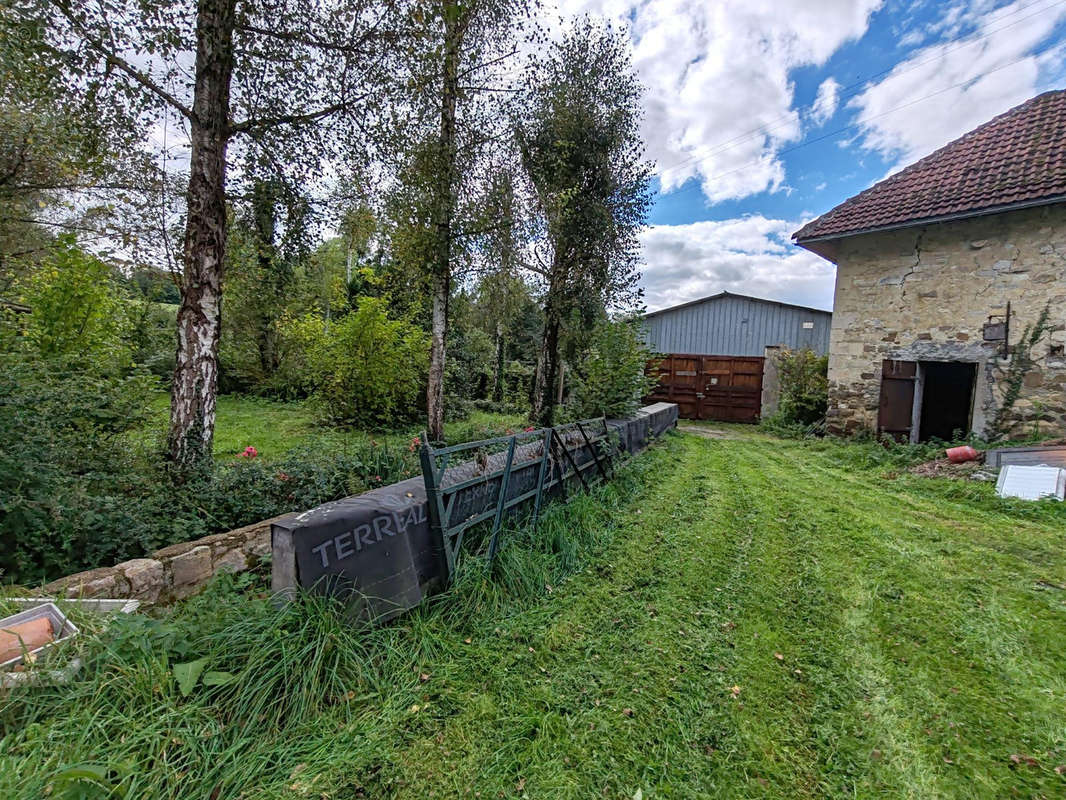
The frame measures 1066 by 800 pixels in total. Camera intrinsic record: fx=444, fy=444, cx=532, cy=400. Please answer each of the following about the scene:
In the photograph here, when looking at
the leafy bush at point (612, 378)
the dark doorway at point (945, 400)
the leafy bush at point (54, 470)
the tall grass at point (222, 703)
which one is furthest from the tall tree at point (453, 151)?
the dark doorway at point (945, 400)

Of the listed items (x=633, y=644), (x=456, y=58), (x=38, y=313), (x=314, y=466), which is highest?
(x=456, y=58)

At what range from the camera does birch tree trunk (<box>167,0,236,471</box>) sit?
11.3ft

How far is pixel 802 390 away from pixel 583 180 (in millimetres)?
7175

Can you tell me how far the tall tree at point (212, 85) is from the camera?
3.22 metres

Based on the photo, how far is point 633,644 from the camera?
98.0 inches

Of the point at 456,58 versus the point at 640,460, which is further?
the point at 640,460

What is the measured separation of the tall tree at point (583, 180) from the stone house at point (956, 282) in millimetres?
3751

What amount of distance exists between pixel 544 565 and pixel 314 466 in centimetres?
211

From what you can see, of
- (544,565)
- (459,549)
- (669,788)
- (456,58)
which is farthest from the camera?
(456,58)

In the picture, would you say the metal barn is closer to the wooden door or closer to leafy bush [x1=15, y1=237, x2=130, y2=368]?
the wooden door

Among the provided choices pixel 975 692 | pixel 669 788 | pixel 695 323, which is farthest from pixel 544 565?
pixel 695 323

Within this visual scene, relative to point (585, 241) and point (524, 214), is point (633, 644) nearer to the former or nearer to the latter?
point (524, 214)

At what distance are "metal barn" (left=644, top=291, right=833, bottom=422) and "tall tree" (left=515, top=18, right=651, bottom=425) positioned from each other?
4786 millimetres

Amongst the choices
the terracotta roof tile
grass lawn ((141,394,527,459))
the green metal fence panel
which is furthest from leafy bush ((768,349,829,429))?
the green metal fence panel
